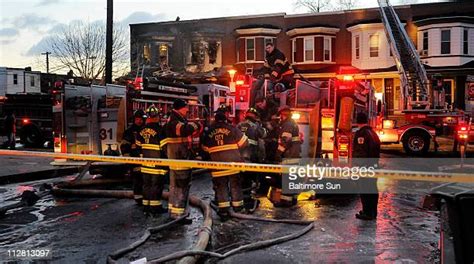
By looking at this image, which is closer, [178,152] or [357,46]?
[178,152]

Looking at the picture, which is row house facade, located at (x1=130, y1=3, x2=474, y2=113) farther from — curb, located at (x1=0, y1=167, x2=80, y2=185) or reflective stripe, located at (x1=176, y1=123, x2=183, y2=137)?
reflective stripe, located at (x1=176, y1=123, x2=183, y2=137)

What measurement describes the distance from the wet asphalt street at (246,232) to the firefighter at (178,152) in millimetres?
309

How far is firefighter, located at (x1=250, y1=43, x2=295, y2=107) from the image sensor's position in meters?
10.1

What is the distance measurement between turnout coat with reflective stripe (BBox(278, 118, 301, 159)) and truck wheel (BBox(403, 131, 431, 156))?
10.6 metres

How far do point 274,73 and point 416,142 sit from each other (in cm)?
898

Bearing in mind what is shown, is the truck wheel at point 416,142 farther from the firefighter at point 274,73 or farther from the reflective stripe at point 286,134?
the reflective stripe at point 286,134

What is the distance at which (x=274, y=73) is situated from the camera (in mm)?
10195

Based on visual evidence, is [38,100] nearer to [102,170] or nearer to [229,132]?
[102,170]

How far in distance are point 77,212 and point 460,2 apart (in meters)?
27.5

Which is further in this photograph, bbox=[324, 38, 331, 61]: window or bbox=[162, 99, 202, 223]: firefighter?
bbox=[324, 38, 331, 61]: window

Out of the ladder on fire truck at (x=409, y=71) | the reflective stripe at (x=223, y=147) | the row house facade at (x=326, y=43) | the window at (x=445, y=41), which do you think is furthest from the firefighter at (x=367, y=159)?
the window at (x=445, y=41)

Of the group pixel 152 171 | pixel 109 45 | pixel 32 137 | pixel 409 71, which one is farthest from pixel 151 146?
pixel 409 71

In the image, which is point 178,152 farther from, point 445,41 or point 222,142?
point 445,41

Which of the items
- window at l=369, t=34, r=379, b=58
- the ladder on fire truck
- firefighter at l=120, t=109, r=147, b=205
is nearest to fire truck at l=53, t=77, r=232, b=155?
firefighter at l=120, t=109, r=147, b=205
